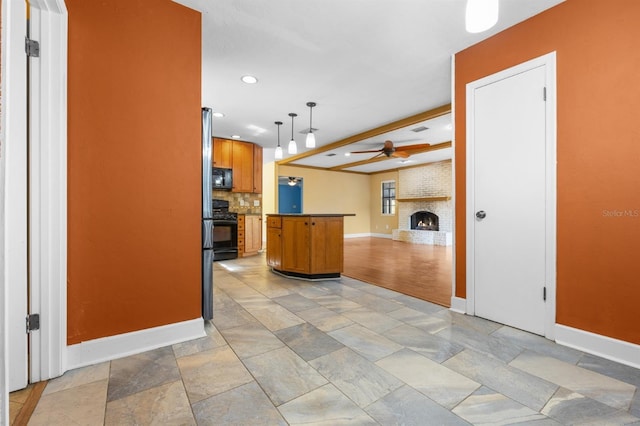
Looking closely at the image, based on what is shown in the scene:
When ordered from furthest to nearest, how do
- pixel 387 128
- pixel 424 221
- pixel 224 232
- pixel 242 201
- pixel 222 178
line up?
pixel 424 221 < pixel 242 201 < pixel 222 178 < pixel 224 232 < pixel 387 128

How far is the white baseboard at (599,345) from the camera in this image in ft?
5.70

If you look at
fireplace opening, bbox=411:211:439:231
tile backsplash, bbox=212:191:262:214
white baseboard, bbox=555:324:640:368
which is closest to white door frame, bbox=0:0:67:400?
white baseboard, bbox=555:324:640:368

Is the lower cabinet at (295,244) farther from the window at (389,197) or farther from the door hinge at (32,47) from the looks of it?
the window at (389,197)

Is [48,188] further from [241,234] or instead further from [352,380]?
[241,234]

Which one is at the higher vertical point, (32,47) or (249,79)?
(249,79)

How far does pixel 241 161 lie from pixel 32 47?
472cm

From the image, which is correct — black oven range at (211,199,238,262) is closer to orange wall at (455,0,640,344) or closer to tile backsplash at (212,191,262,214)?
tile backsplash at (212,191,262,214)

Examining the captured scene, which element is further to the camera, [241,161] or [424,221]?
[424,221]

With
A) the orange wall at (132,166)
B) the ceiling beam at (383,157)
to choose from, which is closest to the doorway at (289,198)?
the ceiling beam at (383,157)

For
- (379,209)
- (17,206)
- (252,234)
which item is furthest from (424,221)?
(17,206)

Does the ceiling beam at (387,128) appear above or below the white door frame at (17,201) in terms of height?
above

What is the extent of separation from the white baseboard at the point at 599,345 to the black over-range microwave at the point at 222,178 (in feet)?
18.2

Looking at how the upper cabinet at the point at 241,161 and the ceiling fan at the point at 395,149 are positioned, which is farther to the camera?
the upper cabinet at the point at 241,161

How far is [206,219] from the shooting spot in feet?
7.68
